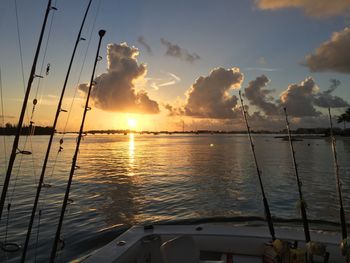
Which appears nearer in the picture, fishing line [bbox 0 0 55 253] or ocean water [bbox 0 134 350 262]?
fishing line [bbox 0 0 55 253]

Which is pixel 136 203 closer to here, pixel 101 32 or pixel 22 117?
pixel 101 32

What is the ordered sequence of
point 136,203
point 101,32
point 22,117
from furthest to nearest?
1. point 136,203
2. point 101,32
3. point 22,117

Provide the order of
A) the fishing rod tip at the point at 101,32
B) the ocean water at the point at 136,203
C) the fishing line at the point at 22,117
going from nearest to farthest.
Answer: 1. the fishing line at the point at 22,117
2. the fishing rod tip at the point at 101,32
3. the ocean water at the point at 136,203

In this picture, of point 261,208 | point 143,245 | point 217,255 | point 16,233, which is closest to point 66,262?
point 16,233

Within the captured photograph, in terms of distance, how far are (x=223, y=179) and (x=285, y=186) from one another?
241 inches

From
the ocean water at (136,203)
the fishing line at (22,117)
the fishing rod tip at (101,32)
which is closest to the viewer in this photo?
the fishing line at (22,117)

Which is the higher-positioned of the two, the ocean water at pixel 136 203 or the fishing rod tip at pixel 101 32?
the fishing rod tip at pixel 101 32

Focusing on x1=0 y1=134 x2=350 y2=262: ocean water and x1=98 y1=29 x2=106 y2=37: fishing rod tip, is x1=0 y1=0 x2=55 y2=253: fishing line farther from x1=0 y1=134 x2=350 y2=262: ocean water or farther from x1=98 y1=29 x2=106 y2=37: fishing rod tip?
x1=0 y1=134 x2=350 y2=262: ocean water

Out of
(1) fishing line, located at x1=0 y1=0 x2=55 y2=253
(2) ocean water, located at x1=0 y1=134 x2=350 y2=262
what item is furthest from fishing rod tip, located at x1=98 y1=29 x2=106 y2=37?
(2) ocean water, located at x1=0 y1=134 x2=350 y2=262

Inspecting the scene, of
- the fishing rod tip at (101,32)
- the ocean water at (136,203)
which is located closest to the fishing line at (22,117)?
the fishing rod tip at (101,32)

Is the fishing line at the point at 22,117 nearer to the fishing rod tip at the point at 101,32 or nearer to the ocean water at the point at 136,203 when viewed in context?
the fishing rod tip at the point at 101,32

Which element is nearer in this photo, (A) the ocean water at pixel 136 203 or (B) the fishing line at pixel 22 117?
(B) the fishing line at pixel 22 117

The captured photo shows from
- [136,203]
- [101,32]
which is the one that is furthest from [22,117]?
[136,203]

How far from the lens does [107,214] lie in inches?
638
